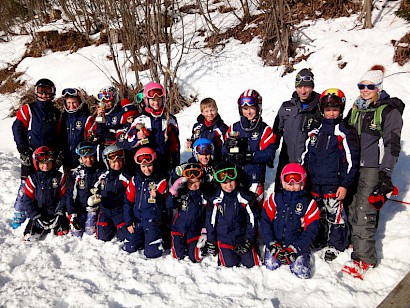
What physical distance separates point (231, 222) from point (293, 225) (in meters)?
0.79

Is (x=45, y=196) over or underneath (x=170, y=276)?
over

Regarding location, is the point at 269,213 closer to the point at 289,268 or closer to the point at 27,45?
the point at 289,268

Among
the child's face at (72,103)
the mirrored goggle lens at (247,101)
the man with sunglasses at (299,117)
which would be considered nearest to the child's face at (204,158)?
the mirrored goggle lens at (247,101)

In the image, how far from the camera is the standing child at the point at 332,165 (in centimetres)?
412

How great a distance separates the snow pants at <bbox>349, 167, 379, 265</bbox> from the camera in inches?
157

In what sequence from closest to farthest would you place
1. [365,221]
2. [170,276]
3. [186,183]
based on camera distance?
1. [365,221]
2. [170,276]
3. [186,183]

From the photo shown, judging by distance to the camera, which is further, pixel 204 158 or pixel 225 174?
pixel 204 158

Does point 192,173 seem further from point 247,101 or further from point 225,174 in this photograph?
point 247,101

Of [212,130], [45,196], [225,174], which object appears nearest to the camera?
[225,174]

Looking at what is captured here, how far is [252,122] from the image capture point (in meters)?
4.89

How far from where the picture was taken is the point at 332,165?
13.9 ft

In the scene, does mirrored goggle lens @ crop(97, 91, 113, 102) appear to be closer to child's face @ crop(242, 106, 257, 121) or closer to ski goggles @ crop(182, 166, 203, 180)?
ski goggles @ crop(182, 166, 203, 180)

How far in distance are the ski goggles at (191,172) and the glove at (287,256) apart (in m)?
1.46

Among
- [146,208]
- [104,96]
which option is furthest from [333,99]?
[104,96]
